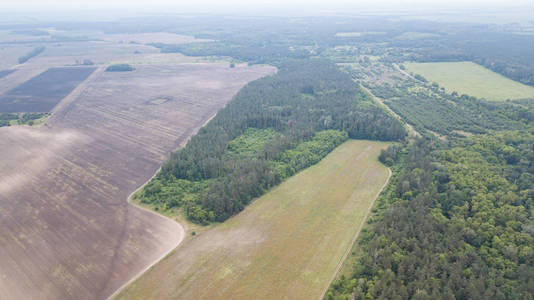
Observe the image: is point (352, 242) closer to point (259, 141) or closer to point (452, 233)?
point (452, 233)

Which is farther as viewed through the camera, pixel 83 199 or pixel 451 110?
pixel 451 110

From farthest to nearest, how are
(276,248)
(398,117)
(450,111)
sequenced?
(450,111), (398,117), (276,248)

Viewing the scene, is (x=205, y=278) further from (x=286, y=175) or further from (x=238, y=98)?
(x=238, y=98)

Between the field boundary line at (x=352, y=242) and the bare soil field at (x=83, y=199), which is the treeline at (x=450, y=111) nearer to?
the field boundary line at (x=352, y=242)

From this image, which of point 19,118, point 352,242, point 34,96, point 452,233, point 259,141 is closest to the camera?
point 452,233

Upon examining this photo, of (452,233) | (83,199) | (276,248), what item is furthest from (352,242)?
(83,199)

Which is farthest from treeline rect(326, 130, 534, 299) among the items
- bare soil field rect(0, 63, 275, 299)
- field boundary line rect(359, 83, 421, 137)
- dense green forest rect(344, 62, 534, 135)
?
bare soil field rect(0, 63, 275, 299)

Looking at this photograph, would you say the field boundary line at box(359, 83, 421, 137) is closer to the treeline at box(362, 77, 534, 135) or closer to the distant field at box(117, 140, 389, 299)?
the treeline at box(362, 77, 534, 135)

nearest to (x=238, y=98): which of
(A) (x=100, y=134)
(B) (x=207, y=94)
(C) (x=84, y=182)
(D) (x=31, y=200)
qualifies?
(B) (x=207, y=94)
